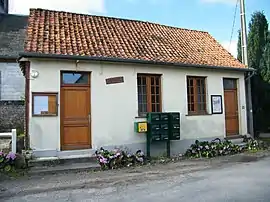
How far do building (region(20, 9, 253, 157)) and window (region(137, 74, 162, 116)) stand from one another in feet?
0.12

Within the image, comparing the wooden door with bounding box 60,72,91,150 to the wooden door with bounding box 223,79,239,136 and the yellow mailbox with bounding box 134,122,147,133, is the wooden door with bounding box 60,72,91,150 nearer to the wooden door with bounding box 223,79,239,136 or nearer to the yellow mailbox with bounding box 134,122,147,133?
the yellow mailbox with bounding box 134,122,147,133

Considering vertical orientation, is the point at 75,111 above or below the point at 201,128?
above

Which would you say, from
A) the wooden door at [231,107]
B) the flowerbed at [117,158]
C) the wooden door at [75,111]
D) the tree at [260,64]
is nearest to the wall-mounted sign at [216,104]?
the wooden door at [231,107]

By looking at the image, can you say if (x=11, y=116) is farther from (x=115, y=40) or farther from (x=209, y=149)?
(x=209, y=149)

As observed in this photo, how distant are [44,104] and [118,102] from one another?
252 cm

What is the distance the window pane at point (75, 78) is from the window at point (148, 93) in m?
2.08

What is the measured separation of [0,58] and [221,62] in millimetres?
11176

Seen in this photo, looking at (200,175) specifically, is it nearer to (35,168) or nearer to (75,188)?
(75,188)

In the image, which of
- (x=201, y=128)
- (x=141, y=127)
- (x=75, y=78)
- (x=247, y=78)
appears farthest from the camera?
(x=247, y=78)

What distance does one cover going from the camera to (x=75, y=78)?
10055mm

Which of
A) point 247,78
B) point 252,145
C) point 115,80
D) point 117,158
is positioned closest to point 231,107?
point 247,78

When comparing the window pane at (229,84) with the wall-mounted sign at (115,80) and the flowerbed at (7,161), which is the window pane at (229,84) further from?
the flowerbed at (7,161)

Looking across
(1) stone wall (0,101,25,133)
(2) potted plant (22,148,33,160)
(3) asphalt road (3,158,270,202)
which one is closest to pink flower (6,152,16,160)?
(2) potted plant (22,148,33,160)

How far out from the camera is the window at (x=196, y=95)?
12023 millimetres
